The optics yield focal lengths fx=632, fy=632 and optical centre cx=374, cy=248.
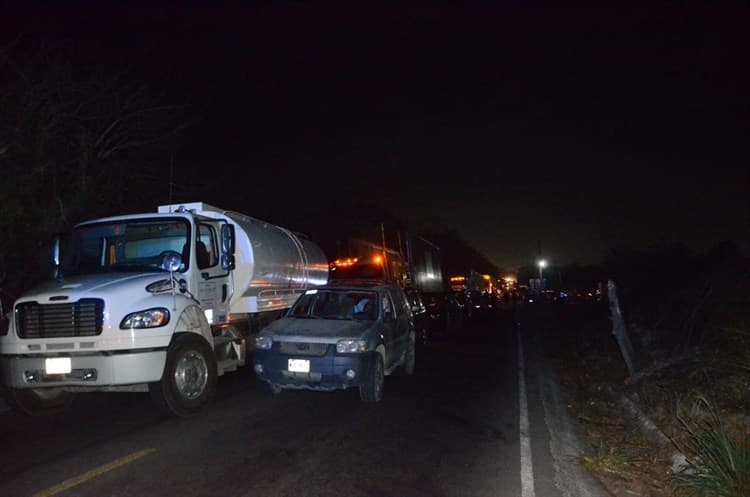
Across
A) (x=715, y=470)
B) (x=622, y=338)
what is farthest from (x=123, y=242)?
(x=622, y=338)

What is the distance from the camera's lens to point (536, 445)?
7.11 meters

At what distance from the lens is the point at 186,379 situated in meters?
8.37

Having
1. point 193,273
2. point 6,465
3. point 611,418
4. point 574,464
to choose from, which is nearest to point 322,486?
point 574,464

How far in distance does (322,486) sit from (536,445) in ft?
9.13

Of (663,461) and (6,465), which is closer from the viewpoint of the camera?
(6,465)

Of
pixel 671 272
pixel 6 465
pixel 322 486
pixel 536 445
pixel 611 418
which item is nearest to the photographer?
pixel 322 486

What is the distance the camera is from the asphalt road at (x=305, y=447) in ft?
18.1

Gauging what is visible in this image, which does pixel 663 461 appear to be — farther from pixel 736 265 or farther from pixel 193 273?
pixel 736 265

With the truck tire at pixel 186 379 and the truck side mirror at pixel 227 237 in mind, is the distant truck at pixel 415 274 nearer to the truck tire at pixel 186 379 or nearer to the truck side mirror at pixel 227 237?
the truck side mirror at pixel 227 237

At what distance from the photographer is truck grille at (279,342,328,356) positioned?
8883 millimetres

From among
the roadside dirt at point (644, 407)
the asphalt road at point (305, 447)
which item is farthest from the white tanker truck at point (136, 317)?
the roadside dirt at point (644, 407)

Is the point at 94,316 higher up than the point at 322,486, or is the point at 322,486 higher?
the point at 94,316

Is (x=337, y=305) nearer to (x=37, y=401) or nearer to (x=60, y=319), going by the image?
(x=60, y=319)

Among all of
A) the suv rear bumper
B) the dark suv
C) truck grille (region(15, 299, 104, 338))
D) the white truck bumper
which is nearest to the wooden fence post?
the dark suv
